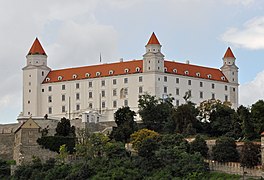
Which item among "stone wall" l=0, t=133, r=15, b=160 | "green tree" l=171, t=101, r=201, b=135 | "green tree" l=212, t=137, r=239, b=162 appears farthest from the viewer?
"stone wall" l=0, t=133, r=15, b=160

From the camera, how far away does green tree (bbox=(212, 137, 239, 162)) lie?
200 ft

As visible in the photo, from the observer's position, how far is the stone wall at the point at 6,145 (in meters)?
75.1

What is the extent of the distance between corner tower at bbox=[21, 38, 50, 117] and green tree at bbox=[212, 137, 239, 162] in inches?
1235

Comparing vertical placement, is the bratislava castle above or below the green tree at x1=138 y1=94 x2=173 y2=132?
above

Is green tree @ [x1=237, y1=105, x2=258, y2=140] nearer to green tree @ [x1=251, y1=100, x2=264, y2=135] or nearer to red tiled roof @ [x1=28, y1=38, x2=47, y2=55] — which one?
green tree @ [x1=251, y1=100, x2=264, y2=135]

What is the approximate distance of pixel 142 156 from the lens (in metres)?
63.4

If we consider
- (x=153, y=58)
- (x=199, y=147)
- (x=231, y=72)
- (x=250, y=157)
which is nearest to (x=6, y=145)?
(x=153, y=58)

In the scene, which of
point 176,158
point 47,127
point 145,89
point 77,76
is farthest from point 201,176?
point 77,76

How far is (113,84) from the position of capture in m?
88.6

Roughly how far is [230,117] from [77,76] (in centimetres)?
2272

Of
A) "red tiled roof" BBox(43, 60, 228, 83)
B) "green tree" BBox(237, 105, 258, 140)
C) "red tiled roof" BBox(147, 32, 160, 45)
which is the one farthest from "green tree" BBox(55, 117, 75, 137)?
"red tiled roof" BBox(147, 32, 160, 45)

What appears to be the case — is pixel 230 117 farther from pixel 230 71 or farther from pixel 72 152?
pixel 230 71

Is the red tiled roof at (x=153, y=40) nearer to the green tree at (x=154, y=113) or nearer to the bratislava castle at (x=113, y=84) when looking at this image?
the bratislava castle at (x=113, y=84)

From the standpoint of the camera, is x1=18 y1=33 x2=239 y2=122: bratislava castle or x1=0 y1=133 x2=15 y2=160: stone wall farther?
x1=18 y1=33 x2=239 y2=122: bratislava castle
